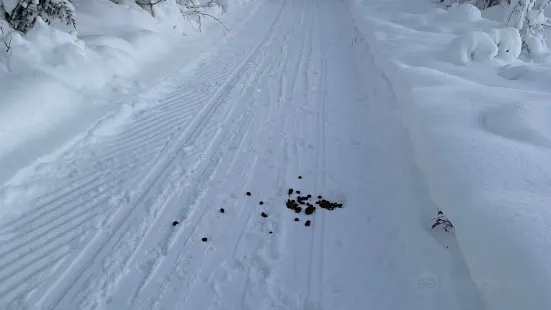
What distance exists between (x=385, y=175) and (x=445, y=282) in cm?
147

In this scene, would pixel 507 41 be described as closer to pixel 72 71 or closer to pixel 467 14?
pixel 467 14

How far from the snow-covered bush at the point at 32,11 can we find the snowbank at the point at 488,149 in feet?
17.4

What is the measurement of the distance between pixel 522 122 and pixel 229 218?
119 inches

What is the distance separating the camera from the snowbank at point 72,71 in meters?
4.17

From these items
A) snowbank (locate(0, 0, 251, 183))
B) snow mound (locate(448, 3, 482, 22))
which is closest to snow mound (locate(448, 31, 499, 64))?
snow mound (locate(448, 3, 482, 22))

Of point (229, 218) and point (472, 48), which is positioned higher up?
point (472, 48)

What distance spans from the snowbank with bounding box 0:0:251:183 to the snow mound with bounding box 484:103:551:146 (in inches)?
179

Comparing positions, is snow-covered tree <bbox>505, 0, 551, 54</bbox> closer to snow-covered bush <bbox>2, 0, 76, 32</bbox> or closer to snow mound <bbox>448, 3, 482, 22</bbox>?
snow mound <bbox>448, 3, 482, 22</bbox>

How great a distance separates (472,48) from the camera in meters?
6.59

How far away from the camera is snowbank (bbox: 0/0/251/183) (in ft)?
13.7

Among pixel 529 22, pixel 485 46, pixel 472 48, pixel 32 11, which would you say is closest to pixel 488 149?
pixel 472 48

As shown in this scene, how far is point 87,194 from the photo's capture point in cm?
357

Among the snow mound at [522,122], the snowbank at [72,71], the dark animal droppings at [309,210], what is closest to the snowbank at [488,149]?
the snow mound at [522,122]

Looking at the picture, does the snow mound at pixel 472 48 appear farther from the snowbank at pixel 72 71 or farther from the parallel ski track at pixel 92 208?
the snowbank at pixel 72 71
